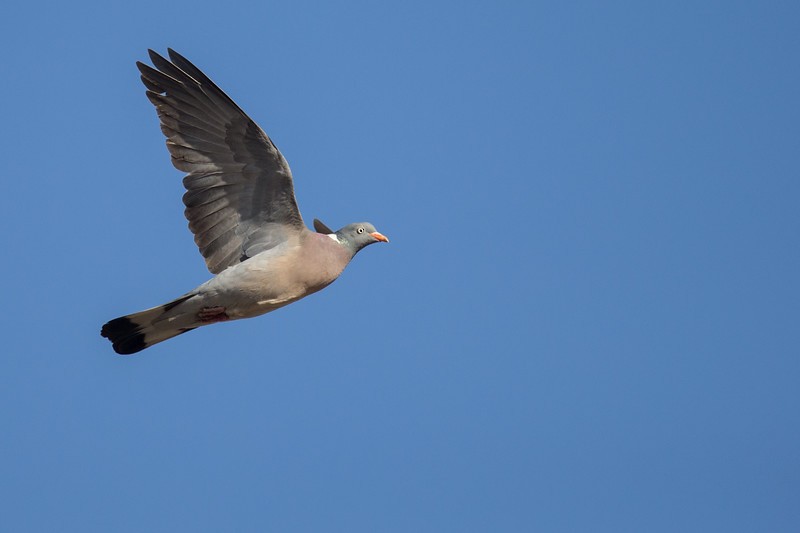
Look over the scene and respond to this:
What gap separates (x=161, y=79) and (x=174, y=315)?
2.15 meters

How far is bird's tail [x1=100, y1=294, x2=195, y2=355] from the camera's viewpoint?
40.9 ft

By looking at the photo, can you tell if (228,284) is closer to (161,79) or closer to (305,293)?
(305,293)

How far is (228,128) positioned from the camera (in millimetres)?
12508

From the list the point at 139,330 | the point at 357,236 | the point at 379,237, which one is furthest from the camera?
the point at 379,237

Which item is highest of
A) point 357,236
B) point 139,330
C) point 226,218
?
point 357,236

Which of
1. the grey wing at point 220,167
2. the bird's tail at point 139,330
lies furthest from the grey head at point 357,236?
the bird's tail at point 139,330

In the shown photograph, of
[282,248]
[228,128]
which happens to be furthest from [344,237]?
[228,128]

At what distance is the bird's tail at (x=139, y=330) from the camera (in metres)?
12.5

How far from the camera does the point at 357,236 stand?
1326 cm

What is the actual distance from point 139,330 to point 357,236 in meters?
2.26

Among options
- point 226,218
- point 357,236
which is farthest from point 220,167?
point 357,236

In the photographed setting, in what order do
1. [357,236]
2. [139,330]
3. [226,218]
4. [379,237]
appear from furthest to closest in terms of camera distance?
[379,237] → [357,236] → [226,218] → [139,330]

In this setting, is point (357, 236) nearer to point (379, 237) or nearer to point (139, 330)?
point (379, 237)

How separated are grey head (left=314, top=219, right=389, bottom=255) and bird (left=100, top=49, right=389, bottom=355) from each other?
250mm
